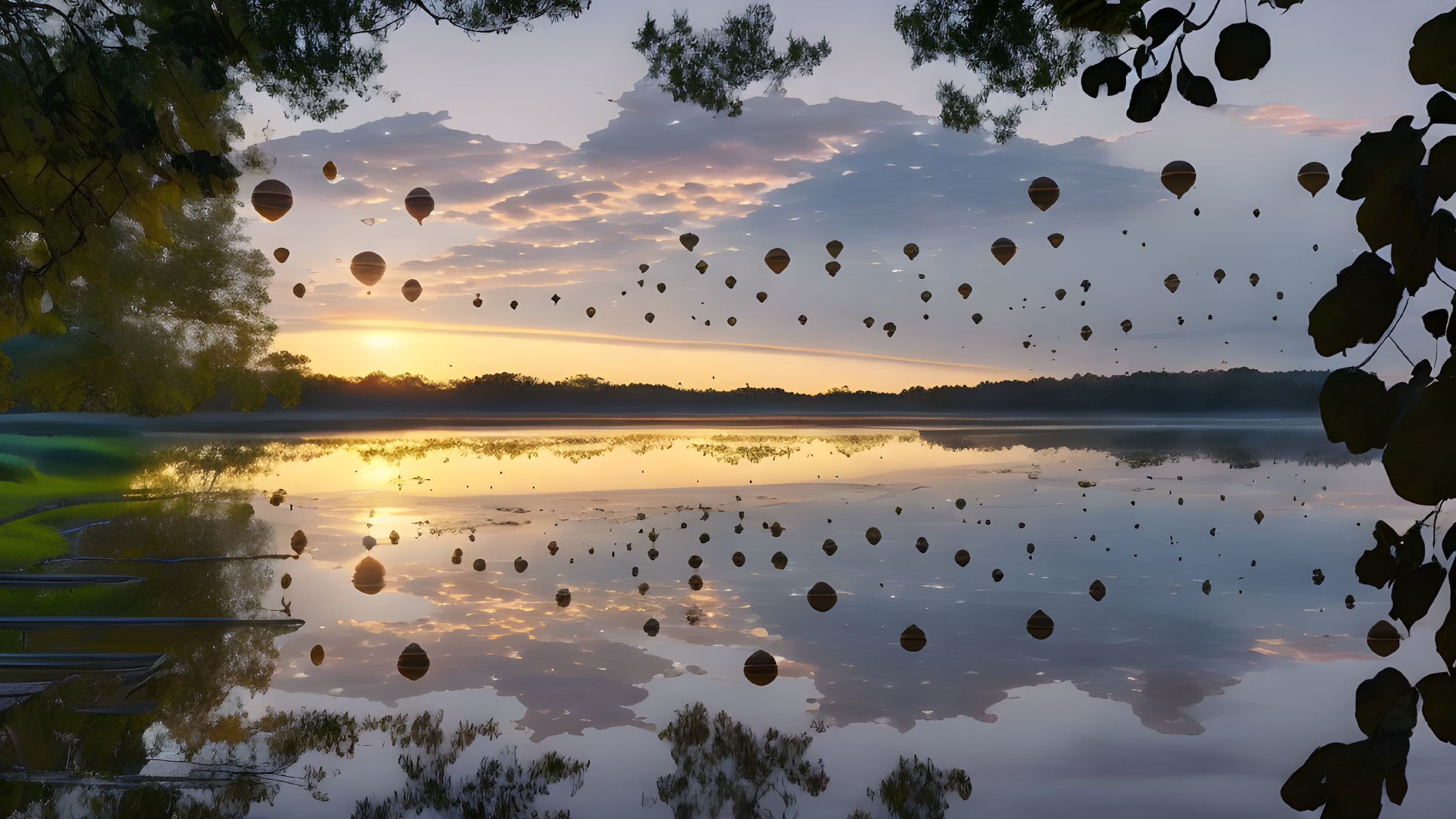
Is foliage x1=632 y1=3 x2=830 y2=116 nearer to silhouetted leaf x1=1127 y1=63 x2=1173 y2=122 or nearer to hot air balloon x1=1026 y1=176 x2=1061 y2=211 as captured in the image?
hot air balloon x1=1026 y1=176 x2=1061 y2=211

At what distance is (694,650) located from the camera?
12602 millimetres

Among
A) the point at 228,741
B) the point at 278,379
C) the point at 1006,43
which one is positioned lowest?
the point at 228,741

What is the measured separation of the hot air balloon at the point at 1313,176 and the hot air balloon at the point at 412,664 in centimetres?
1214

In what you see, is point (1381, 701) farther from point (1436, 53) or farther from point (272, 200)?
point (272, 200)

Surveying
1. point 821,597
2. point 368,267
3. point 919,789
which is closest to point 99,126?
point 368,267

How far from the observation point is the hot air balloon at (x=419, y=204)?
11.6m

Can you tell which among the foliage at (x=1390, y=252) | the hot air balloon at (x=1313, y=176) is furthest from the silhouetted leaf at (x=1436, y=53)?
the hot air balloon at (x=1313, y=176)

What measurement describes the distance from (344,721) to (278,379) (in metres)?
23.9

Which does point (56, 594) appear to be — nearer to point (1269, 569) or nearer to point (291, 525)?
point (291, 525)

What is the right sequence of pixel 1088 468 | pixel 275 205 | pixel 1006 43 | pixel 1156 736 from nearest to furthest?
pixel 275 205 < pixel 1156 736 < pixel 1006 43 < pixel 1088 468

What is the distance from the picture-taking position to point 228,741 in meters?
10.6

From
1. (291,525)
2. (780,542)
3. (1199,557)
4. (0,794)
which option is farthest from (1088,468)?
(0,794)

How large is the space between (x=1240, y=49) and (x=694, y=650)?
1191 cm

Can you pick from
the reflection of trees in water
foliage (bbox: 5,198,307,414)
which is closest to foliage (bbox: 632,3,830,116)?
foliage (bbox: 5,198,307,414)
